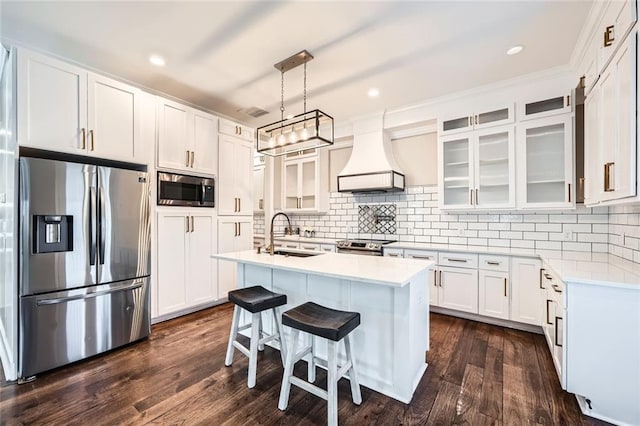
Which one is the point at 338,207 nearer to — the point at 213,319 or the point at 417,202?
the point at 417,202

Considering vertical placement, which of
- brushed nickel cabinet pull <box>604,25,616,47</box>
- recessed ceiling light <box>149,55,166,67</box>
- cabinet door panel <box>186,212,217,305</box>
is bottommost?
cabinet door panel <box>186,212,217,305</box>

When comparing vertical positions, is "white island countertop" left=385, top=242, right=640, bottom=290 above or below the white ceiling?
below

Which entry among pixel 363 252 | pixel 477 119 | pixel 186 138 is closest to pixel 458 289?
pixel 363 252

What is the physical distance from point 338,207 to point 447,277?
84.1 inches

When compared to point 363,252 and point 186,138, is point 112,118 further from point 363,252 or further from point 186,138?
point 363,252

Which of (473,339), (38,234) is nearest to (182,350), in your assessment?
→ (38,234)

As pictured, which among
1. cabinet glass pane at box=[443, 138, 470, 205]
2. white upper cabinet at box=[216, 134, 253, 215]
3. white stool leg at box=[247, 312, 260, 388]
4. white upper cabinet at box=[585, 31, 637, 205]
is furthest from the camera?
white upper cabinet at box=[216, 134, 253, 215]

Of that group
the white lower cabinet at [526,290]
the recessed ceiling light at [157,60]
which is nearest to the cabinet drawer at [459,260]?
the white lower cabinet at [526,290]

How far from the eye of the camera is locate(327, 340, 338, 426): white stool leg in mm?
1630

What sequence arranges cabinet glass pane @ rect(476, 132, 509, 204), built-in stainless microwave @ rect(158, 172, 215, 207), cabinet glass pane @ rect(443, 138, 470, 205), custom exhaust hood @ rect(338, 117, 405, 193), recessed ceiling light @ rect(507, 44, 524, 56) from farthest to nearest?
custom exhaust hood @ rect(338, 117, 405, 193), cabinet glass pane @ rect(443, 138, 470, 205), cabinet glass pane @ rect(476, 132, 509, 204), built-in stainless microwave @ rect(158, 172, 215, 207), recessed ceiling light @ rect(507, 44, 524, 56)

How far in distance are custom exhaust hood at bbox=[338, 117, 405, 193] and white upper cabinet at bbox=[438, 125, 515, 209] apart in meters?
0.67

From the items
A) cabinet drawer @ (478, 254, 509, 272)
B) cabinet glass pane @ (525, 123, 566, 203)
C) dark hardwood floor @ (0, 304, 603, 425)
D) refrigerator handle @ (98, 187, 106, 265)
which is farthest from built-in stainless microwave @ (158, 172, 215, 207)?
cabinet glass pane @ (525, 123, 566, 203)

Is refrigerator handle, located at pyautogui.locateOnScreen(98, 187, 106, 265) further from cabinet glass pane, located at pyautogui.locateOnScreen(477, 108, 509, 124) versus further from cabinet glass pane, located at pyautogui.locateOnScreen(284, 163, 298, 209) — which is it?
cabinet glass pane, located at pyautogui.locateOnScreen(477, 108, 509, 124)

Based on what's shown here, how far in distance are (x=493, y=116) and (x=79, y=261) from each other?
4538 mm
